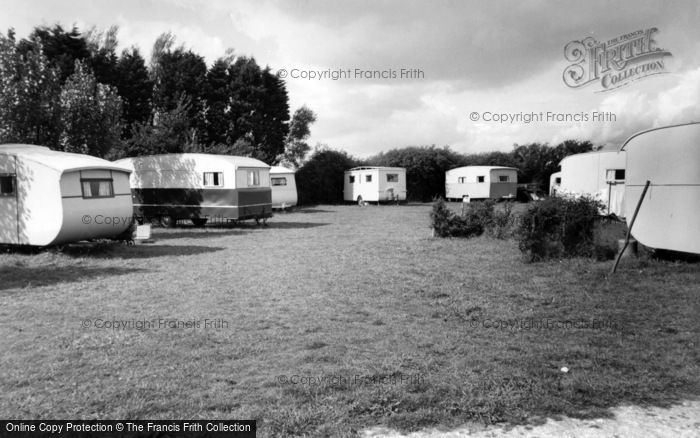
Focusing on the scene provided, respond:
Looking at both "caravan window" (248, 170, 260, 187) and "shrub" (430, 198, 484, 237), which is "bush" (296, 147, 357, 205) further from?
"shrub" (430, 198, 484, 237)

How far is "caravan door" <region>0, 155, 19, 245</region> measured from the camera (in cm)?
1177

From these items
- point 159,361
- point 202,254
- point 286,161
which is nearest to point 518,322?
point 159,361

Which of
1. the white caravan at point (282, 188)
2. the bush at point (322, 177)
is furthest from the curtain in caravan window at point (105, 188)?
the bush at point (322, 177)

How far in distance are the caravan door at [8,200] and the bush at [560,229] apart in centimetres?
1147

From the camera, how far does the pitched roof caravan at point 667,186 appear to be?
880 centimetres

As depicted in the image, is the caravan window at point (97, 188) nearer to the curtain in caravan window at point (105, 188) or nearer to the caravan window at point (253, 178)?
the curtain in caravan window at point (105, 188)

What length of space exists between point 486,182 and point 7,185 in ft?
93.1

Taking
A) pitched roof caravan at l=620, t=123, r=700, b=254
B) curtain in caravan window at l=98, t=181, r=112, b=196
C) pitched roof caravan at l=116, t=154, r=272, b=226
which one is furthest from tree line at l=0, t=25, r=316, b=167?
pitched roof caravan at l=620, t=123, r=700, b=254

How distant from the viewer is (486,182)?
Answer: 34312 millimetres

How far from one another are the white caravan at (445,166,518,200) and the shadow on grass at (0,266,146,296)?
87.8 ft

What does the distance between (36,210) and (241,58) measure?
32.2 metres

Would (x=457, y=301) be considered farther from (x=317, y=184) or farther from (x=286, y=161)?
(x=286, y=161)

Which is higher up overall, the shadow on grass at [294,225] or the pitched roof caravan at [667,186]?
the pitched roof caravan at [667,186]

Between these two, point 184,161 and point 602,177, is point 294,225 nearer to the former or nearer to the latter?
point 184,161
